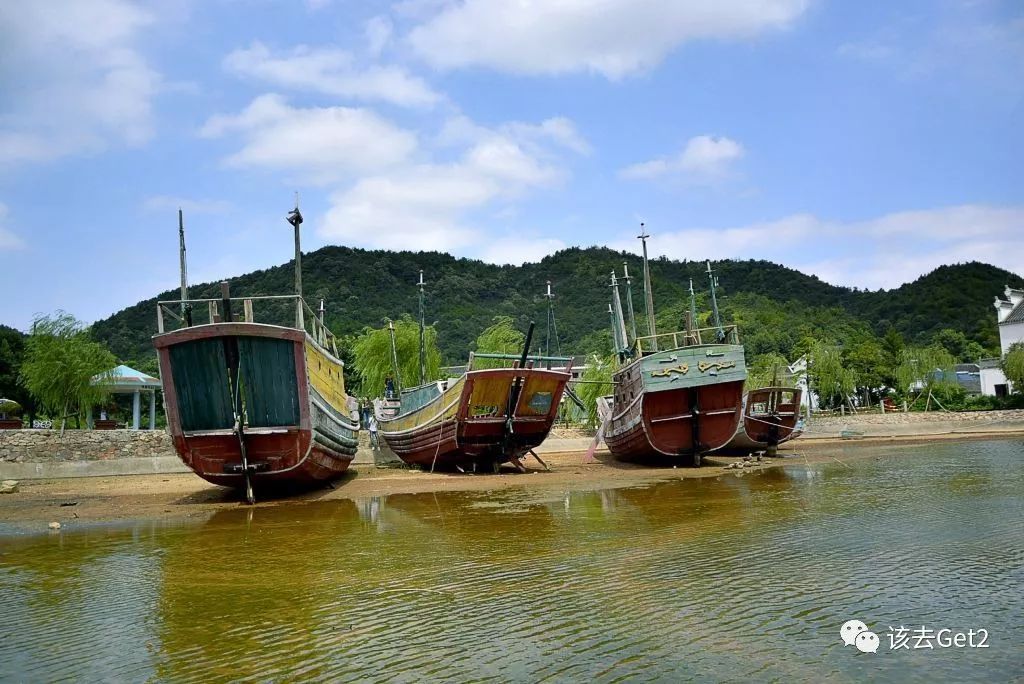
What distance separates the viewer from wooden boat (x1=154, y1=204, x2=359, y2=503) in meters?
13.9

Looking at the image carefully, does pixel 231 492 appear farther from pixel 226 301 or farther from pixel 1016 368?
pixel 1016 368

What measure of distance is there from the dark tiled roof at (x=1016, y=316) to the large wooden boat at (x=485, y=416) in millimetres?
46944

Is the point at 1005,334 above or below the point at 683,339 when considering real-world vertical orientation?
above

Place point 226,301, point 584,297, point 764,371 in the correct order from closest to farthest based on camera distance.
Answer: point 226,301 → point 764,371 → point 584,297

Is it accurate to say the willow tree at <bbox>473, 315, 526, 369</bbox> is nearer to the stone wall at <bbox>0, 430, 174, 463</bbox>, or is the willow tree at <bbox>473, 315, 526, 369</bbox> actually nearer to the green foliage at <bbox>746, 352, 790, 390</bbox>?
the green foliage at <bbox>746, 352, 790, 390</bbox>

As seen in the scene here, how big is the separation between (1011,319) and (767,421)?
38611 millimetres

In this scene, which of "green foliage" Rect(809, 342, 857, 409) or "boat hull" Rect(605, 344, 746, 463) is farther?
"green foliage" Rect(809, 342, 857, 409)

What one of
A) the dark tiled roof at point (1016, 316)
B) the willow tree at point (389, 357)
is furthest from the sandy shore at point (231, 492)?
the dark tiled roof at point (1016, 316)

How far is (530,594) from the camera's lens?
22.0 feet

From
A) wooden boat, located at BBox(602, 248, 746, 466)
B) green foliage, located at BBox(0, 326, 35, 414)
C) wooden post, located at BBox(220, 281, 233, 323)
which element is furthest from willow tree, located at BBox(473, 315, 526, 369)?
wooden post, located at BBox(220, 281, 233, 323)

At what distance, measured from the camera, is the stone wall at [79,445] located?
21.3 m

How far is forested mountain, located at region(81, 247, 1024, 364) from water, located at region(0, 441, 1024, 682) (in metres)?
49.8

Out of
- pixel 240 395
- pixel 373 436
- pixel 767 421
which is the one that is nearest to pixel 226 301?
pixel 240 395

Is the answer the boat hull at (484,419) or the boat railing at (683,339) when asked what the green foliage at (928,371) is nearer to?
the boat railing at (683,339)
